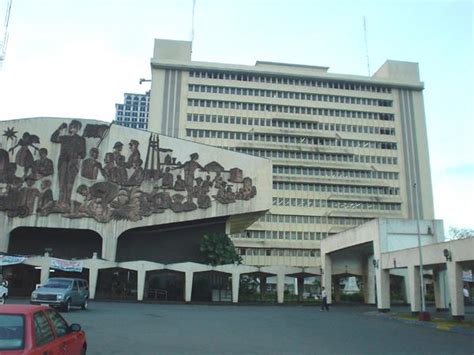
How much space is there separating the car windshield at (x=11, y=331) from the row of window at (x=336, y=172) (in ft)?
252

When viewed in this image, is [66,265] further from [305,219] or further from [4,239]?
[305,219]

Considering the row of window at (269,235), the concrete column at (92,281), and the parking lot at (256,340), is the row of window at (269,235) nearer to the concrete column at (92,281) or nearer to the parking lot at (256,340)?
the concrete column at (92,281)

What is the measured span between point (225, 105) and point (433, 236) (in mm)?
53534

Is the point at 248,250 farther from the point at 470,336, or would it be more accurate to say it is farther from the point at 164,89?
the point at 470,336

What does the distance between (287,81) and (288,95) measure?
2.74 metres

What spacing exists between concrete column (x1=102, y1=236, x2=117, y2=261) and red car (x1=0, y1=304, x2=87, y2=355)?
38.4 metres

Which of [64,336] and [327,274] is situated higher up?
[327,274]

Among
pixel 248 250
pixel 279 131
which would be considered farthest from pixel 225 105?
pixel 248 250

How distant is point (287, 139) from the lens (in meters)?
85.2

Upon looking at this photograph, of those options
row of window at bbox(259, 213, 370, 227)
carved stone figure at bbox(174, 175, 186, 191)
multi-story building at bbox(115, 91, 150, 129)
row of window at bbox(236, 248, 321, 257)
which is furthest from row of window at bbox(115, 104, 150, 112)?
carved stone figure at bbox(174, 175, 186, 191)

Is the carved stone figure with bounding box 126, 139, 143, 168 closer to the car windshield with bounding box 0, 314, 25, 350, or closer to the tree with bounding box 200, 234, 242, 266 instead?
the tree with bounding box 200, 234, 242, 266

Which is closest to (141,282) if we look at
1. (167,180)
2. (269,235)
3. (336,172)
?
(167,180)

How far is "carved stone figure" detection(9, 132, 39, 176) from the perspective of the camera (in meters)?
45.7

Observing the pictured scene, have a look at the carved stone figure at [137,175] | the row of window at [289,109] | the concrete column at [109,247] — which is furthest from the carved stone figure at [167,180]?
the row of window at [289,109]
